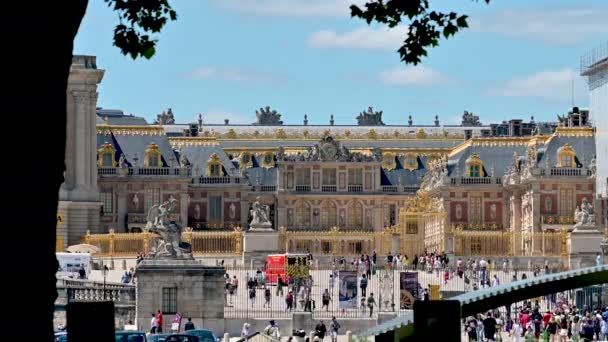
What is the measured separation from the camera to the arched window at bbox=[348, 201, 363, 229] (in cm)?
11869

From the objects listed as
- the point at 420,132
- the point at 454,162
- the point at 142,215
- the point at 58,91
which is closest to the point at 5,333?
the point at 58,91

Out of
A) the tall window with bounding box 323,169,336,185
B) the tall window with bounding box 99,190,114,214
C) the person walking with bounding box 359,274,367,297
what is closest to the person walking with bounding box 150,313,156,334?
the person walking with bounding box 359,274,367,297

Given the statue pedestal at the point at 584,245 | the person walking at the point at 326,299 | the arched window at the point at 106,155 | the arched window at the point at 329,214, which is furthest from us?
the arched window at the point at 329,214

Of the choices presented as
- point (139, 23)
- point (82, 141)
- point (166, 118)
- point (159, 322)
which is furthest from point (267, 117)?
point (139, 23)

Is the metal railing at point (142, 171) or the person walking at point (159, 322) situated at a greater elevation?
the metal railing at point (142, 171)

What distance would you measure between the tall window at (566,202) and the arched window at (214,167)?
18332mm

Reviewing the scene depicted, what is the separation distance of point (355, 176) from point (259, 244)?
85.2ft

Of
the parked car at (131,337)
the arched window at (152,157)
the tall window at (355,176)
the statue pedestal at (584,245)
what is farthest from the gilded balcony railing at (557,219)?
the parked car at (131,337)

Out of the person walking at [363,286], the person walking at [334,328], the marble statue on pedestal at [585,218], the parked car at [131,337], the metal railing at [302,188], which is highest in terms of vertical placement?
the metal railing at [302,188]

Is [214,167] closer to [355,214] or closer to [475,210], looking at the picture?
[355,214]

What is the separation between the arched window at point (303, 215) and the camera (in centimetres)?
11838

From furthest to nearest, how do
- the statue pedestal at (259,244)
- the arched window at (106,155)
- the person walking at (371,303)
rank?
the arched window at (106,155) < the statue pedestal at (259,244) < the person walking at (371,303)

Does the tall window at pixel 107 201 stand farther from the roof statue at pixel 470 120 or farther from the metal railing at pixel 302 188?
the roof statue at pixel 470 120

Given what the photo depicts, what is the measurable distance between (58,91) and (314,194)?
105544 mm
